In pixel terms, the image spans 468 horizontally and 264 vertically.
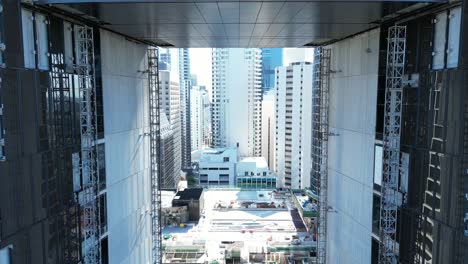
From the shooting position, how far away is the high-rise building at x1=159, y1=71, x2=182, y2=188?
6341 cm

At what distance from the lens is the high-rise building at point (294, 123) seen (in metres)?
57.7

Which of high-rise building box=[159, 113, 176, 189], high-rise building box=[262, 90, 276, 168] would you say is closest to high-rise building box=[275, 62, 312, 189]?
high-rise building box=[159, 113, 176, 189]

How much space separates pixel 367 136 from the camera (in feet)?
29.9

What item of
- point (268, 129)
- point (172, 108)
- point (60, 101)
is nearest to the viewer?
point (60, 101)

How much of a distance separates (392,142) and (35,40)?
7764mm

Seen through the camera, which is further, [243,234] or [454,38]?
[243,234]

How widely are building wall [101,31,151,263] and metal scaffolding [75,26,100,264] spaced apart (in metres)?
0.71

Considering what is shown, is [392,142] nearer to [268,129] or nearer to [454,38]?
[454,38]

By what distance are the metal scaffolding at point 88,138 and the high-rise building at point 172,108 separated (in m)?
50.0

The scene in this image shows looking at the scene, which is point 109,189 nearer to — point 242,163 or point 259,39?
point 259,39

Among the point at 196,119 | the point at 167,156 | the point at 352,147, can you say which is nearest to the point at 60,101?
the point at 352,147

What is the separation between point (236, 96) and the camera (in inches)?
3019

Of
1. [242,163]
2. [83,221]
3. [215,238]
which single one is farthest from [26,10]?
[242,163]

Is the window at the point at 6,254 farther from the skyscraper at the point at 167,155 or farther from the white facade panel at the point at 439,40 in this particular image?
the skyscraper at the point at 167,155
